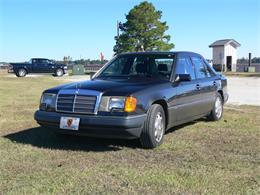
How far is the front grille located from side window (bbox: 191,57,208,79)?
2.80 metres

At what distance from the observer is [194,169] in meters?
5.10

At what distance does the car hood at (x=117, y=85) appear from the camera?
19.5 feet

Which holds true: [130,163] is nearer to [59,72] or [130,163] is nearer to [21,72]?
[21,72]

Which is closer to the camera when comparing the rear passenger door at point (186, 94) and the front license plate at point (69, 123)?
the front license plate at point (69, 123)

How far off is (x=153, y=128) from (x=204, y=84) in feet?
7.78

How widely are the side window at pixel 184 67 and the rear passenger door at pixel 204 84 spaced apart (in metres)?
0.23

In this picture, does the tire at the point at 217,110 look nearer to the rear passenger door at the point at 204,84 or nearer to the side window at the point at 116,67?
the rear passenger door at the point at 204,84

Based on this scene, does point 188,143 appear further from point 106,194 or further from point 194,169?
point 106,194

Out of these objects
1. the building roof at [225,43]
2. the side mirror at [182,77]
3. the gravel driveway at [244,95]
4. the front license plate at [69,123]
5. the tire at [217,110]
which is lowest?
the gravel driveway at [244,95]

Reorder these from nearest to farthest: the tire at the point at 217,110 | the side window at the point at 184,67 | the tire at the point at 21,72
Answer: the side window at the point at 184,67, the tire at the point at 217,110, the tire at the point at 21,72

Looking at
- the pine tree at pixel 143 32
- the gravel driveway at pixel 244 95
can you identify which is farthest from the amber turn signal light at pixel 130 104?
the pine tree at pixel 143 32

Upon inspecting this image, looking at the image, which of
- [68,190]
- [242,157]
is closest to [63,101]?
[68,190]

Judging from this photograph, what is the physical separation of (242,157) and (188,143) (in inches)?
41.2

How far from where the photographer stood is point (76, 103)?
6043 mm
